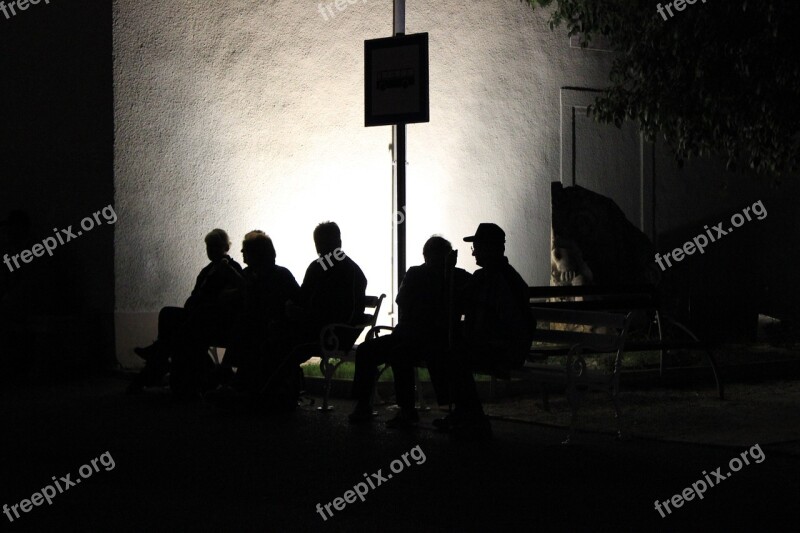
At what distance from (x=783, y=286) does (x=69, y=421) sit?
11.3 metres

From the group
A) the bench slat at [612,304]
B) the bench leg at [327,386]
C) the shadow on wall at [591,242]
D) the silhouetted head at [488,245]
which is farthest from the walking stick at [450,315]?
the shadow on wall at [591,242]

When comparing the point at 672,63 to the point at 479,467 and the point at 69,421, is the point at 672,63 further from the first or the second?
the point at 69,421

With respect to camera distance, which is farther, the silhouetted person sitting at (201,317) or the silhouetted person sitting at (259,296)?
the silhouetted person sitting at (201,317)

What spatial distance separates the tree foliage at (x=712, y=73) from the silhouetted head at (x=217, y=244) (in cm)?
370

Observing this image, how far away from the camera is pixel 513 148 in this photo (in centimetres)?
1402

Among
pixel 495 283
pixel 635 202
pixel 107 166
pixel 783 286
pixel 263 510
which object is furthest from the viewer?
pixel 783 286

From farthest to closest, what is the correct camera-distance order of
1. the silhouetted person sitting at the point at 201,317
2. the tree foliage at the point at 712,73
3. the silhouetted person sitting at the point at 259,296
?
the silhouetted person sitting at the point at 201,317 → the silhouetted person sitting at the point at 259,296 → the tree foliage at the point at 712,73

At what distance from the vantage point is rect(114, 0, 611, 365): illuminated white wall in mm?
12023

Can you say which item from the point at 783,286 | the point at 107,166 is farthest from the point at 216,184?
the point at 783,286

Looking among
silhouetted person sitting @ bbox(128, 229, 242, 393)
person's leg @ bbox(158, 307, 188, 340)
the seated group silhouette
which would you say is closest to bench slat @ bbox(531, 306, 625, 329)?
the seated group silhouette

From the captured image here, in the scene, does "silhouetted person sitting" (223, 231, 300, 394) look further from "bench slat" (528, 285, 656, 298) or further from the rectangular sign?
"bench slat" (528, 285, 656, 298)

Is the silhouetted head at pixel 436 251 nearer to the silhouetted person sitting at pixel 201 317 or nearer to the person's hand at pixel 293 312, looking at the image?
the person's hand at pixel 293 312

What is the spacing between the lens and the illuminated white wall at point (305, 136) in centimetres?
1202

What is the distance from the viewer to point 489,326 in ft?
27.1
